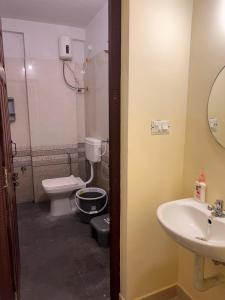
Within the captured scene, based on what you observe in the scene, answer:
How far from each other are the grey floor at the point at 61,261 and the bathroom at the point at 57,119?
0.01 m

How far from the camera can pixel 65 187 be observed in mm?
2834

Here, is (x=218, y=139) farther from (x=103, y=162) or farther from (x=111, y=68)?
(x=103, y=162)

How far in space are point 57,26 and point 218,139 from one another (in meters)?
2.73

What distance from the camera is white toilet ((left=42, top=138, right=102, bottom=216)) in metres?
2.81

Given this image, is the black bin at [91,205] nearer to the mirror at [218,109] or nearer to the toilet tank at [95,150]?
the toilet tank at [95,150]

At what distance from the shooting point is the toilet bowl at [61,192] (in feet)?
9.23

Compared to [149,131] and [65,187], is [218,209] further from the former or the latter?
[65,187]

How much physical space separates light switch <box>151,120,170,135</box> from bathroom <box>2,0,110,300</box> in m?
1.22

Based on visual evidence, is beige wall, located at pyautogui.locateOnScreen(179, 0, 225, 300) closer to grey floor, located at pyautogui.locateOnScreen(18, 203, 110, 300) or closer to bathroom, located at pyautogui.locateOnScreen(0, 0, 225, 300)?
bathroom, located at pyautogui.locateOnScreen(0, 0, 225, 300)

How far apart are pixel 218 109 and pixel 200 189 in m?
0.49

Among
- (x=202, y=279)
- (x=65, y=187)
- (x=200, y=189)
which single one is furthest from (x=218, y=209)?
(x=65, y=187)

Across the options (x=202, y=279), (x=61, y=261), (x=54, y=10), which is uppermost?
(x=54, y=10)

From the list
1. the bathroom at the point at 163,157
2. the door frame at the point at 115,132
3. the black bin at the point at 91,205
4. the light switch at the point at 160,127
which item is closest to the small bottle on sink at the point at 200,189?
the bathroom at the point at 163,157

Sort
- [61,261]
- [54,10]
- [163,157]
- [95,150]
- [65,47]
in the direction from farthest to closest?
1. [65,47]
2. [95,150]
3. [54,10]
4. [61,261]
5. [163,157]
